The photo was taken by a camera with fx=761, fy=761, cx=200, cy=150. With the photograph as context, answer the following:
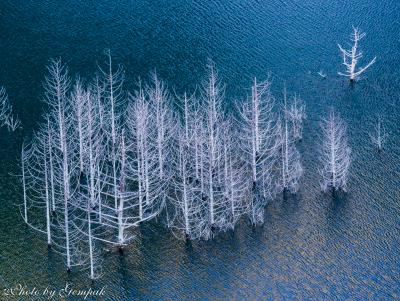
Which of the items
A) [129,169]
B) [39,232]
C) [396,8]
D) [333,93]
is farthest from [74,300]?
[396,8]

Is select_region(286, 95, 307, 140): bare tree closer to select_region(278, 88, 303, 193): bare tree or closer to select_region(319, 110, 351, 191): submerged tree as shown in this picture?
select_region(278, 88, 303, 193): bare tree

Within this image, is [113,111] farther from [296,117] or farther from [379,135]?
[379,135]

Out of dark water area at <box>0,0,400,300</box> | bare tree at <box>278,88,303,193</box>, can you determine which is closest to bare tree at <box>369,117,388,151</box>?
dark water area at <box>0,0,400,300</box>

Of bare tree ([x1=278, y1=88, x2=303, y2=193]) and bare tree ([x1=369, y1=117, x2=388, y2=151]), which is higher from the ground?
bare tree ([x1=369, y1=117, x2=388, y2=151])

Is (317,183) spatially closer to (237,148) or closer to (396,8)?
(237,148)

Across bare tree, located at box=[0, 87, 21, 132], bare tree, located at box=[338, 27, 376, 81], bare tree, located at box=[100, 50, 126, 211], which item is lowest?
bare tree, located at box=[0, 87, 21, 132]

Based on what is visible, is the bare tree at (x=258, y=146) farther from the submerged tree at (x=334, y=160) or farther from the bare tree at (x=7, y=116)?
the bare tree at (x=7, y=116)
